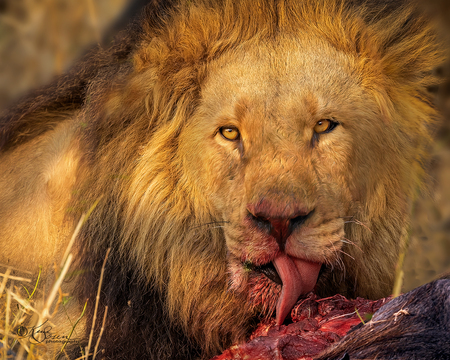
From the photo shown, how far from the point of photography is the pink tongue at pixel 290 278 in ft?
8.07

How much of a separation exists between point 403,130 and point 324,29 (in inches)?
24.9

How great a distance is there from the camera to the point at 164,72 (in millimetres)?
2902

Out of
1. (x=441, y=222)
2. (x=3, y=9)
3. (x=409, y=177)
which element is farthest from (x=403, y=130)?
(x=3, y=9)

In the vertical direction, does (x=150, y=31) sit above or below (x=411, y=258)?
above

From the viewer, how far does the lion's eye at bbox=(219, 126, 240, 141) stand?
8.98 ft

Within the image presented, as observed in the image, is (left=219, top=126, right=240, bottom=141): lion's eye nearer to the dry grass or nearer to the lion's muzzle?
the lion's muzzle

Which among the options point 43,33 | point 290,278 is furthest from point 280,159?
point 43,33

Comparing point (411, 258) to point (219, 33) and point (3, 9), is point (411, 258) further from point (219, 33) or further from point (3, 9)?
point (3, 9)

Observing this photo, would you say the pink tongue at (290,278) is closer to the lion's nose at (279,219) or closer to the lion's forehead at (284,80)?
the lion's nose at (279,219)

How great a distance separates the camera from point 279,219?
7.71 ft
